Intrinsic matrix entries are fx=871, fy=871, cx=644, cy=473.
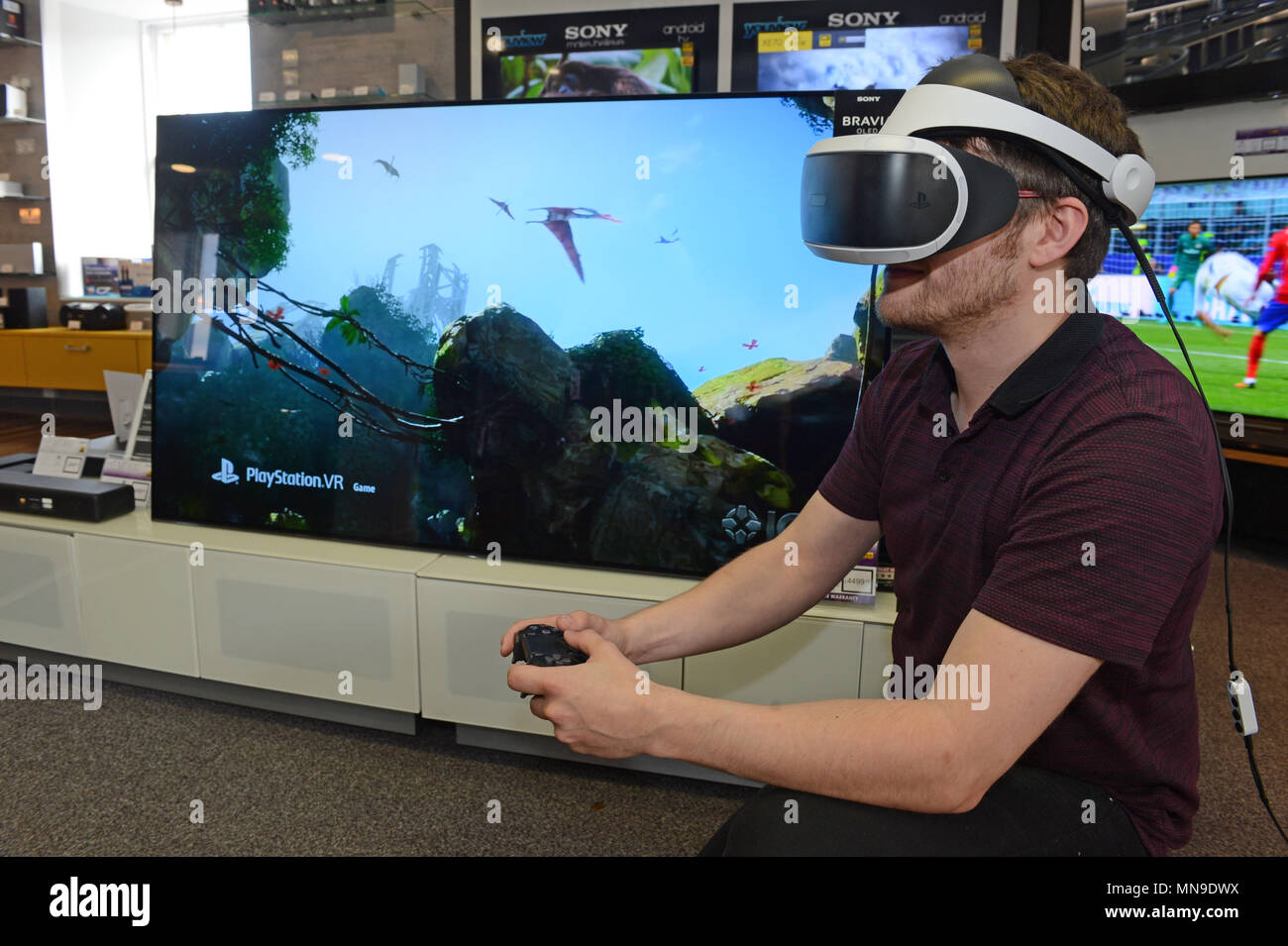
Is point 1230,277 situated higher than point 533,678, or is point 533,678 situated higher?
point 1230,277

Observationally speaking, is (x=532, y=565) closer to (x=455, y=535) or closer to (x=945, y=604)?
(x=455, y=535)

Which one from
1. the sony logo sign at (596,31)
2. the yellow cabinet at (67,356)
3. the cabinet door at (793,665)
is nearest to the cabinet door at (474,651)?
the cabinet door at (793,665)

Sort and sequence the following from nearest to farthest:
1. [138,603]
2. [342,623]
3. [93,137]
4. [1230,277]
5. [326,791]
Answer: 1. [326,791]
2. [342,623]
3. [138,603]
4. [1230,277]
5. [93,137]

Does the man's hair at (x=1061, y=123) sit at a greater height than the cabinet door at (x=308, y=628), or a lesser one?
greater

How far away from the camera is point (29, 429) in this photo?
19.1 feet

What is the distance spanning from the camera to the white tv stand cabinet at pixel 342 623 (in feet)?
6.29

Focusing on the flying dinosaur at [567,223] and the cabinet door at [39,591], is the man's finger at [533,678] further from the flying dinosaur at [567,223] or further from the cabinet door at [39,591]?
the cabinet door at [39,591]

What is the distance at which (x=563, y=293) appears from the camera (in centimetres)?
201

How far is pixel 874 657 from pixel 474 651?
0.91 meters

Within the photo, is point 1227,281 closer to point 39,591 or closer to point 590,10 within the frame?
point 590,10

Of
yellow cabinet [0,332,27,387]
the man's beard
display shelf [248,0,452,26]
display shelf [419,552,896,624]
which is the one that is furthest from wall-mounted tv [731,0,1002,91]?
yellow cabinet [0,332,27,387]

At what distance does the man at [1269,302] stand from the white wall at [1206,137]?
1.13ft

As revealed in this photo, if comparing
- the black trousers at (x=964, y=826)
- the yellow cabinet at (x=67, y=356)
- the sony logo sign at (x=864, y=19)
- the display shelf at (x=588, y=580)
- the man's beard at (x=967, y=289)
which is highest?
the sony logo sign at (x=864, y=19)

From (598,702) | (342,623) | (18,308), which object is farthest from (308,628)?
(18,308)
